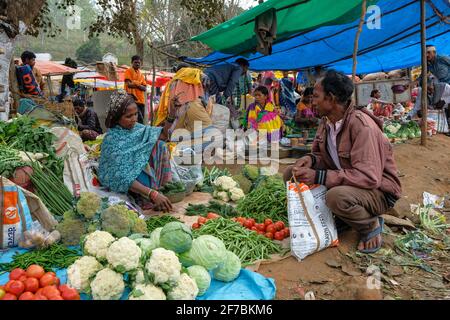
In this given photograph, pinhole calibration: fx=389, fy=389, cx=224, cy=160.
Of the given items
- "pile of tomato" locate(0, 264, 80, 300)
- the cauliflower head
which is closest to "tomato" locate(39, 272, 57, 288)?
"pile of tomato" locate(0, 264, 80, 300)

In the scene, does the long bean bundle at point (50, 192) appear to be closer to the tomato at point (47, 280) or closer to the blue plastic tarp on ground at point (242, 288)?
the blue plastic tarp on ground at point (242, 288)

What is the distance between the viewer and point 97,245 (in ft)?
7.66

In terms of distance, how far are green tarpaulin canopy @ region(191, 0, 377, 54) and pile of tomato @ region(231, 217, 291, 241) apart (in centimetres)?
306

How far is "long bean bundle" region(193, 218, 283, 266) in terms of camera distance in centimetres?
300

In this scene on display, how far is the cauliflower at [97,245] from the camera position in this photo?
2.32m

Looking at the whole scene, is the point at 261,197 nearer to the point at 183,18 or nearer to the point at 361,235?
the point at 361,235

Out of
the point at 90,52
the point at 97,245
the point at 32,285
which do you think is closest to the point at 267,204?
the point at 97,245

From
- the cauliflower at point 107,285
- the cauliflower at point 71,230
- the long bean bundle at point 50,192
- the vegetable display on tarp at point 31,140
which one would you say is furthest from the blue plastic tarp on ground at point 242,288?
the vegetable display on tarp at point 31,140

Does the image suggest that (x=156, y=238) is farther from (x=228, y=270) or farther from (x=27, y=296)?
(x=27, y=296)

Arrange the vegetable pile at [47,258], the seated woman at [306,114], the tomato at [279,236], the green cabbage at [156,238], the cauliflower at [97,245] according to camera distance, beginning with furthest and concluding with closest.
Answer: the seated woman at [306,114] < the tomato at [279,236] < the vegetable pile at [47,258] < the green cabbage at [156,238] < the cauliflower at [97,245]

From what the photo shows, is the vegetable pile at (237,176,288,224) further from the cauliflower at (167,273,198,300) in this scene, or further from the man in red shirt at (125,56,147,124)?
the man in red shirt at (125,56,147,124)

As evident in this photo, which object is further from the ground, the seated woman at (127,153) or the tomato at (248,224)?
the seated woman at (127,153)

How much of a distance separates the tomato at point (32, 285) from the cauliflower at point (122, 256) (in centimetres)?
41

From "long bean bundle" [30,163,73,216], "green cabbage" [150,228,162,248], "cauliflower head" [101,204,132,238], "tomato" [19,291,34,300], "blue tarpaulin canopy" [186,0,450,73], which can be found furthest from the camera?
"blue tarpaulin canopy" [186,0,450,73]
